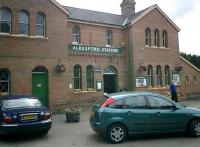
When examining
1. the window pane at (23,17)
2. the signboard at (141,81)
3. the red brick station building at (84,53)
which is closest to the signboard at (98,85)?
the red brick station building at (84,53)

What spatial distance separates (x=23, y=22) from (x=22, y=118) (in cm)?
972

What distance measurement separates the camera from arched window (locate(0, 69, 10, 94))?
16.6 m

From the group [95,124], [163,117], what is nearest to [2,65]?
[95,124]

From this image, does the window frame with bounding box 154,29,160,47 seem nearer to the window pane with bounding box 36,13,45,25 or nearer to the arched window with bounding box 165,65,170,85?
the arched window with bounding box 165,65,170,85

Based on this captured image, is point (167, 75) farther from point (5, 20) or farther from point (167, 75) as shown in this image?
point (5, 20)

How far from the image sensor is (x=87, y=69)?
21.2m

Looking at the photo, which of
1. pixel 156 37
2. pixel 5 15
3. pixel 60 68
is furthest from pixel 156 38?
pixel 5 15

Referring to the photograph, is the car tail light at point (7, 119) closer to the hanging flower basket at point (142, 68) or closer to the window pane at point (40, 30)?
the window pane at point (40, 30)

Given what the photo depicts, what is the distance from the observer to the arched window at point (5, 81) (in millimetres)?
16641

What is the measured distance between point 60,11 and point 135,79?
853 centimetres

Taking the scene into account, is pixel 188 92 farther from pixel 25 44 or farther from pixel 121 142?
pixel 121 142

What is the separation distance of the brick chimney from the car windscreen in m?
17.6

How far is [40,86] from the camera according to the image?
712 inches

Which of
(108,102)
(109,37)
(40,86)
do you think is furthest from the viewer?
(109,37)
